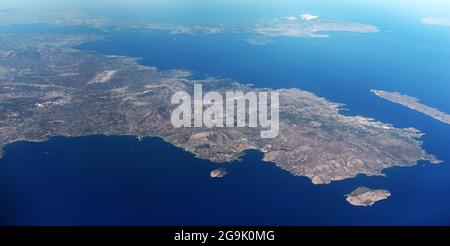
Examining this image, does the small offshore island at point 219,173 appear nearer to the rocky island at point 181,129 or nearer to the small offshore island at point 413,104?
the rocky island at point 181,129

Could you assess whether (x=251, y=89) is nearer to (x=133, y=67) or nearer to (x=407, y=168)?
(x=133, y=67)

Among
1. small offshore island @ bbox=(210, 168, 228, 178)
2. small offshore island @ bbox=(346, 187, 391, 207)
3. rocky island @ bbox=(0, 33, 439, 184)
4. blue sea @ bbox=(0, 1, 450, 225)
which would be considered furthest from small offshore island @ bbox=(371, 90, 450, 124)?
small offshore island @ bbox=(210, 168, 228, 178)

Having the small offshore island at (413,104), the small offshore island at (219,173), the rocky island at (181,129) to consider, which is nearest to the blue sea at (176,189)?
the small offshore island at (219,173)

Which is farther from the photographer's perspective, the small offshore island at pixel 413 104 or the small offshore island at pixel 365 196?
the small offshore island at pixel 413 104

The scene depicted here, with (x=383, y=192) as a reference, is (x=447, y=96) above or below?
above
